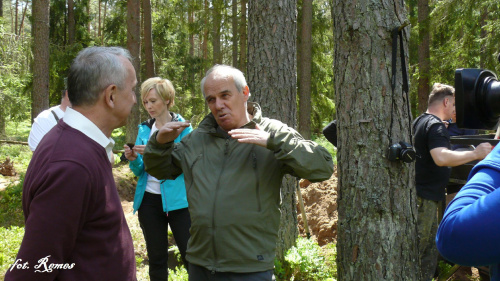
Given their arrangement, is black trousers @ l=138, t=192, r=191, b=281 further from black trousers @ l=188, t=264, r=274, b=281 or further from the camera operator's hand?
the camera operator's hand

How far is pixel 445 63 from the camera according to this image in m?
11.5

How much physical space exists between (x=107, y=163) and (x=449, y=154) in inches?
143

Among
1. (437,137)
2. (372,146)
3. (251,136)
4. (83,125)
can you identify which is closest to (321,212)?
(437,137)

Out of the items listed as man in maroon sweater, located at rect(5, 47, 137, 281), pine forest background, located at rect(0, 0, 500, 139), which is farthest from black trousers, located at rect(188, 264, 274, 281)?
pine forest background, located at rect(0, 0, 500, 139)

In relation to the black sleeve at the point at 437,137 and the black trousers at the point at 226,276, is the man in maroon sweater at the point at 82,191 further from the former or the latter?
the black sleeve at the point at 437,137

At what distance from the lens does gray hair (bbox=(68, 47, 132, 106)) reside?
204cm

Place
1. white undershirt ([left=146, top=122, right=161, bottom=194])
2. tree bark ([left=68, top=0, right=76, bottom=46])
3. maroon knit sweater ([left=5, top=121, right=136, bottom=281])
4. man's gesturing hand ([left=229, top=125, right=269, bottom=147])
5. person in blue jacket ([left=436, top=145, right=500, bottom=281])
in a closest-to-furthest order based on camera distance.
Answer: person in blue jacket ([left=436, top=145, right=500, bottom=281]) → maroon knit sweater ([left=5, top=121, right=136, bottom=281]) → man's gesturing hand ([left=229, top=125, right=269, bottom=147]) → white undershirt ([left=146, top=122, right=161, bottom=194]) → tree bark ([left=68, top=0, right=76, bottom=46])

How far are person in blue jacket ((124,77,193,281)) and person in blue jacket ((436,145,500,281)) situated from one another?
3.16 meters

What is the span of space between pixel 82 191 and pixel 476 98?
1.53m

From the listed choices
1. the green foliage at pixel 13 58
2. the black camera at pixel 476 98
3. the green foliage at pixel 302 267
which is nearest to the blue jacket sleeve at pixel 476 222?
the black camera at pixel 476 98

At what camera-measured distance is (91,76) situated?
2043 millimetres

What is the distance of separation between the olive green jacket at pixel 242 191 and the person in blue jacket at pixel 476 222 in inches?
56.9

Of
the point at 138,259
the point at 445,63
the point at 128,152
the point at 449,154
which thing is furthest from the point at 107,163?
the point at 445,63

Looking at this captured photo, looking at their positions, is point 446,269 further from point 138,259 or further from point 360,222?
point 138,259
